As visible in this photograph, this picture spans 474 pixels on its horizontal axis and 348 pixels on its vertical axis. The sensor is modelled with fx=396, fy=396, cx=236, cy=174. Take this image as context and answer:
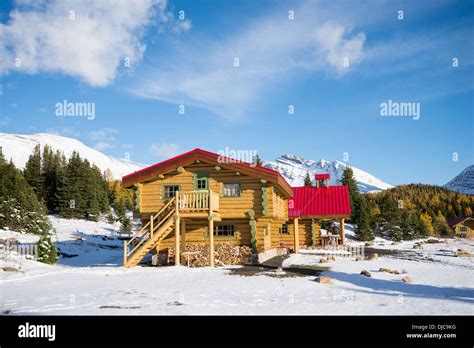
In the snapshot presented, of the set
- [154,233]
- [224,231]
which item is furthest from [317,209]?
[154,233]

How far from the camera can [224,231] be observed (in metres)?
23.8

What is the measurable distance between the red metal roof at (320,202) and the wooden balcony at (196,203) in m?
10.7

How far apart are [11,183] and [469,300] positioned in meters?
55.5

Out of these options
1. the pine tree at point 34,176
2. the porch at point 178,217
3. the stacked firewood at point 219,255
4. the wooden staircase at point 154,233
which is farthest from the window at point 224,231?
the pine tree at point 34,176

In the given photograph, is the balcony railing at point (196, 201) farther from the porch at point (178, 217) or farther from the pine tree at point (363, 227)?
the pine tree at point (363, 227)

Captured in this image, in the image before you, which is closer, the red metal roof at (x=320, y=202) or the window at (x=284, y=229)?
the red metal roof at (x=320, y=202)

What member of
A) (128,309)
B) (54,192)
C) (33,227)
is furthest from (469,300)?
(54,192)

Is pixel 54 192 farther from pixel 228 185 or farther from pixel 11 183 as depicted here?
pixel 228 185

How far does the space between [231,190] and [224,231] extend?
100 inches

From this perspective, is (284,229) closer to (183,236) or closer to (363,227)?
(183,236)

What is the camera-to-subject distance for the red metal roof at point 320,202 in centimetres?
3281

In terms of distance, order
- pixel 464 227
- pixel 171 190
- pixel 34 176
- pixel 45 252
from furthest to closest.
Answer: pixel 464 227 → pixel 34 176 → pixel 45 252 → pixel 171 190

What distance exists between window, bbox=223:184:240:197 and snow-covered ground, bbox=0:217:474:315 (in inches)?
185

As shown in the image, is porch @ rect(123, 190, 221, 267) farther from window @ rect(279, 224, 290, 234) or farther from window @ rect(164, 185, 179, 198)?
window @ rect(279, 224, 290, 234)
